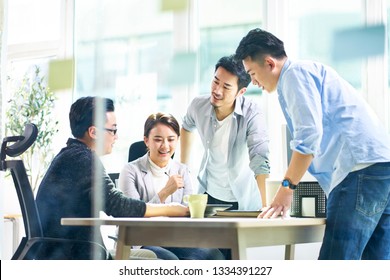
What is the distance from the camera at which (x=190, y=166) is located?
2.21 metres

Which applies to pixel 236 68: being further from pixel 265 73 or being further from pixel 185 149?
pixel 185 149

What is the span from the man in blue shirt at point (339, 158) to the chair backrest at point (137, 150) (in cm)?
52

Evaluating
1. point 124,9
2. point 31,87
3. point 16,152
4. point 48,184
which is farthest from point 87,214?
point 124,9

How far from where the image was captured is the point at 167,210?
217cm

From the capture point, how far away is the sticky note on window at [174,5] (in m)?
2.34

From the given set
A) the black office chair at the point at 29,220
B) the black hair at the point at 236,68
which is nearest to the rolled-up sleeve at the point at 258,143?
the black hair at the point at 236,68

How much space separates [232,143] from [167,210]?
31 cm

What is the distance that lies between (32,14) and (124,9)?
0.38 meters

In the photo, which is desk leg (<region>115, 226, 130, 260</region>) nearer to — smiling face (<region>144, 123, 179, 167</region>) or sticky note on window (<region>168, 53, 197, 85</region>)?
smiling face (<region>144, 123, 179, 167</region>)

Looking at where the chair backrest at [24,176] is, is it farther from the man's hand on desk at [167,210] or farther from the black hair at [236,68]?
the black hair at [236,68]

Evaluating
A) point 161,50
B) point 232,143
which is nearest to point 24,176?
point 161,50

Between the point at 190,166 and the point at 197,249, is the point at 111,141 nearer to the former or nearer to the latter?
the point at 190,166

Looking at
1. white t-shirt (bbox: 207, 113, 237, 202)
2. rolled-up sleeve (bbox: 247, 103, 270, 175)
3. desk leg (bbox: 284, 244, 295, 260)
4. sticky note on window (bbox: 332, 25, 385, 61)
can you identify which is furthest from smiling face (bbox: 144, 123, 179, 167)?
sticky note on window (bbox: 332, 25, 385, 61)

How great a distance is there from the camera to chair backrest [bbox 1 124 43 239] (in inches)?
90.6
